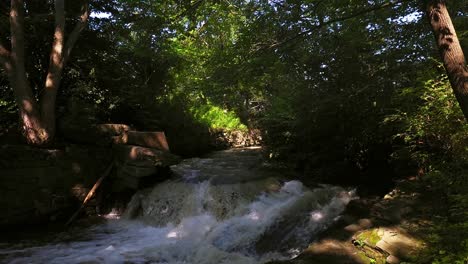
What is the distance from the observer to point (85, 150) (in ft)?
31.1

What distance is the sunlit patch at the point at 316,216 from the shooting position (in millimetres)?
7293

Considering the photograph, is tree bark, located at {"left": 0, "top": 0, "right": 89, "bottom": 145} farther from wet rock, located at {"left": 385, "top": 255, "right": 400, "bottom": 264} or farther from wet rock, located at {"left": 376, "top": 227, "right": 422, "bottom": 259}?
wet rock, located at {"left": 385, "top": 255, "right": 400, "bottom": 264}

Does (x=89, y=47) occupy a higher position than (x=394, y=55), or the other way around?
(x=89, y=47)

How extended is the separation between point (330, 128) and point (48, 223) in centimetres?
709

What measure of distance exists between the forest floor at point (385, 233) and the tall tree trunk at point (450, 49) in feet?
5.97

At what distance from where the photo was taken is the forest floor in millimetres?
4910

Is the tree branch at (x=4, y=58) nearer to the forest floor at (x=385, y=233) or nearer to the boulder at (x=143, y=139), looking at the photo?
the boulder at (x=143, y=139)

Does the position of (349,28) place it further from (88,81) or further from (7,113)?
(7,113)

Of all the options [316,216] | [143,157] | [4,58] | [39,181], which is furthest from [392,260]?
[4,58]

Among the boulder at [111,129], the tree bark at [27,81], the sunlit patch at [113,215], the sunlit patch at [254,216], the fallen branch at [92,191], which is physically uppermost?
the tree bark at [27,81]

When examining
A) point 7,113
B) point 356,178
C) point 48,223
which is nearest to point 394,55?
point 356,178

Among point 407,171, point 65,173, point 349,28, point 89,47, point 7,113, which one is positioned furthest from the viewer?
point 89,47

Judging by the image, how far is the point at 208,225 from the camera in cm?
784

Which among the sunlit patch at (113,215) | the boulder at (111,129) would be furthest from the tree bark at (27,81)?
the sunlit patch at (113,215)
